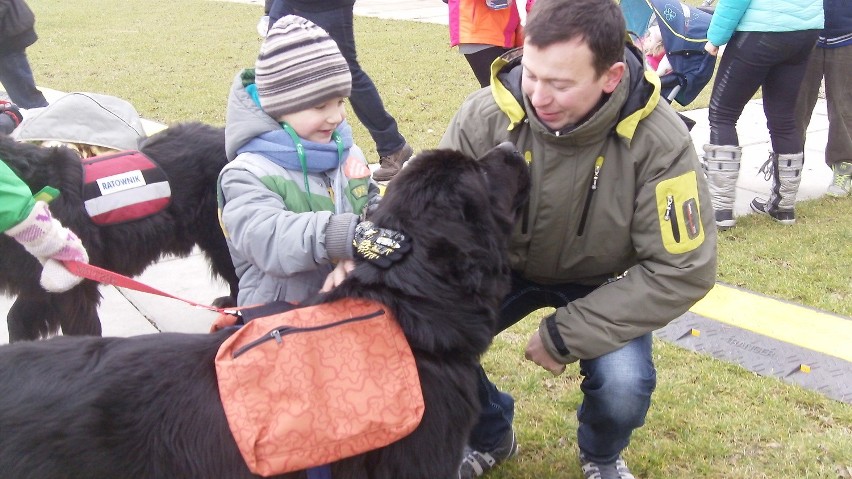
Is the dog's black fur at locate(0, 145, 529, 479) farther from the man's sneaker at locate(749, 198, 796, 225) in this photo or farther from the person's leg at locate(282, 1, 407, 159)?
the man's sneaker at locate(749, 198, 796, 225)

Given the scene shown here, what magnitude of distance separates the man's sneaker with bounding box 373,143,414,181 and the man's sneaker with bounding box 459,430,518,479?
345 cm

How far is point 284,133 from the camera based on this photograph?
265cm

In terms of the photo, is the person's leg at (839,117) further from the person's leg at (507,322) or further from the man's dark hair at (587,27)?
the man's dark hair at (587,27)

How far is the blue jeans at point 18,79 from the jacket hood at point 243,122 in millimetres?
4969

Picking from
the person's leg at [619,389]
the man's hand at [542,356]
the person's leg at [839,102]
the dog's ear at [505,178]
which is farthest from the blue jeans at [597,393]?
the person's leg at [839,102]

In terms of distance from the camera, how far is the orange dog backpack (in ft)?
6.56

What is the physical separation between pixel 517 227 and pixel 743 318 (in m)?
2.24

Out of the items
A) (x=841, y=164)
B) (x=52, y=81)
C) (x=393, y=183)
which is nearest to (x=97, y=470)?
(x=393, y=183)

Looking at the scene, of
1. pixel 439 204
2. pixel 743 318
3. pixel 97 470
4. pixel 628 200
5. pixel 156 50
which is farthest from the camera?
pixel 156 50

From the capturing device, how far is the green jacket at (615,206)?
99.3 inches

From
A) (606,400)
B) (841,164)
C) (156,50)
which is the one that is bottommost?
(156,50)

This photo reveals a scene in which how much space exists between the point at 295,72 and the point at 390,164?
3706 millimetres

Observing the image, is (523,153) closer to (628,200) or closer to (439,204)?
(628,200)

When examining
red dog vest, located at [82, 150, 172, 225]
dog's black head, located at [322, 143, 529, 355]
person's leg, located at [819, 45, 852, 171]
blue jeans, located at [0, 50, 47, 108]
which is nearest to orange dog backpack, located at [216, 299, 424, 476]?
dog's black head, located at [322, 143, 529, 355]
